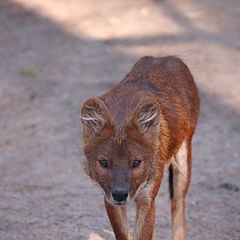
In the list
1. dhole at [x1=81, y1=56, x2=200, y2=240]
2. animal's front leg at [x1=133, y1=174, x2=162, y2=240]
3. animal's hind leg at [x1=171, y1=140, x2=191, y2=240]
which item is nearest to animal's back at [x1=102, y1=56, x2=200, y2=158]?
dhole at [x1=81, y1=56, x2=200, y2=240]

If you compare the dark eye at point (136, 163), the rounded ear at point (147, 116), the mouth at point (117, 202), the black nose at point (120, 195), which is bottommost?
the mouth at point (117, 202)

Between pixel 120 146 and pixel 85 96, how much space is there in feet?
20.5

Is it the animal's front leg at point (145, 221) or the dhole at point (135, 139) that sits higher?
the dhole at point (135, 139)

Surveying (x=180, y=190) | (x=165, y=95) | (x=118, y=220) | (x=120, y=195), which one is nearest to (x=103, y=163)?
(x=120, y=195)

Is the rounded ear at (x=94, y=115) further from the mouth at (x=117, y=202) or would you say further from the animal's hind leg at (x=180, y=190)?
the animal's hind leg at (x=180, y=190)

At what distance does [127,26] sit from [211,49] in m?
2.16

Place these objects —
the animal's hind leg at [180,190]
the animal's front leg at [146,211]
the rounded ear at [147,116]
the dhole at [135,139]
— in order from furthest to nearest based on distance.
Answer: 1. the animal's hind leg at [180,190]
2. the animal's front leg at [146,211]
3. the rounded ear at [147,116]
4. the dhole at [135,139]

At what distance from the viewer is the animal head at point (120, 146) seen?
18.7ft

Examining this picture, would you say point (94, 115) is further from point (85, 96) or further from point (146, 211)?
point (85, 96)

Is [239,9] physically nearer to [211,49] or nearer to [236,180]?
[211,49]

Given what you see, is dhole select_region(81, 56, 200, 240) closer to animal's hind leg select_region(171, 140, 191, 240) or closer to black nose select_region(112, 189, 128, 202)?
black nose select_region(112, 189, 128, 202)

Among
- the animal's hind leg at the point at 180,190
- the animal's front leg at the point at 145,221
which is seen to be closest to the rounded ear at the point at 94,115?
the animal's front leg at the point at 145,221

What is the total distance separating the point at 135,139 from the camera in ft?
19.4

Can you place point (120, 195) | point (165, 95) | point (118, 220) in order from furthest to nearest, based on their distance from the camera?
point (165, 95) → point (118, 220) → point (120, 195)
